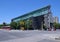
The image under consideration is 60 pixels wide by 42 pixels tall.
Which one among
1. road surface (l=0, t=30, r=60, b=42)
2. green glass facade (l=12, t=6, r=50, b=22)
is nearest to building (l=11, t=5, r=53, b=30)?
green glass facade (l=12, t=6, r=50, b=22)

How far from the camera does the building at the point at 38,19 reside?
81.7 metres

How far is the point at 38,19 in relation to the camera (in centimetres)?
9188

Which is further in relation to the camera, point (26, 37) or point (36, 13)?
point (36, 13)

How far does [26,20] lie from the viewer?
103 meters

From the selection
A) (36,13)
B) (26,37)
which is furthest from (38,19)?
(26,37)

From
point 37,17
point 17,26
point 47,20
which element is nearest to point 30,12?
point 37,17

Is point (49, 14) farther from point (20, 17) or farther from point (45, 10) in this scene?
point (20, 17)

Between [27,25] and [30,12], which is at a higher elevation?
[30,12]

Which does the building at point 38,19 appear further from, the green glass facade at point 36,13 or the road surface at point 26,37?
the road surface at point 26,37

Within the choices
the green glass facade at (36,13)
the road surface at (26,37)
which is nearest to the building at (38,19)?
the green glass facade at (36,13)

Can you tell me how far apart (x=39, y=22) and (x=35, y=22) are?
2545 millimetres

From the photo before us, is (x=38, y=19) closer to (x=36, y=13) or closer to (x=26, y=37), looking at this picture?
(x=36, y=13)

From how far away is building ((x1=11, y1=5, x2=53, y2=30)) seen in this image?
8166 centimetres

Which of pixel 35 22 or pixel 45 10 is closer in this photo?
pixel 45 10
